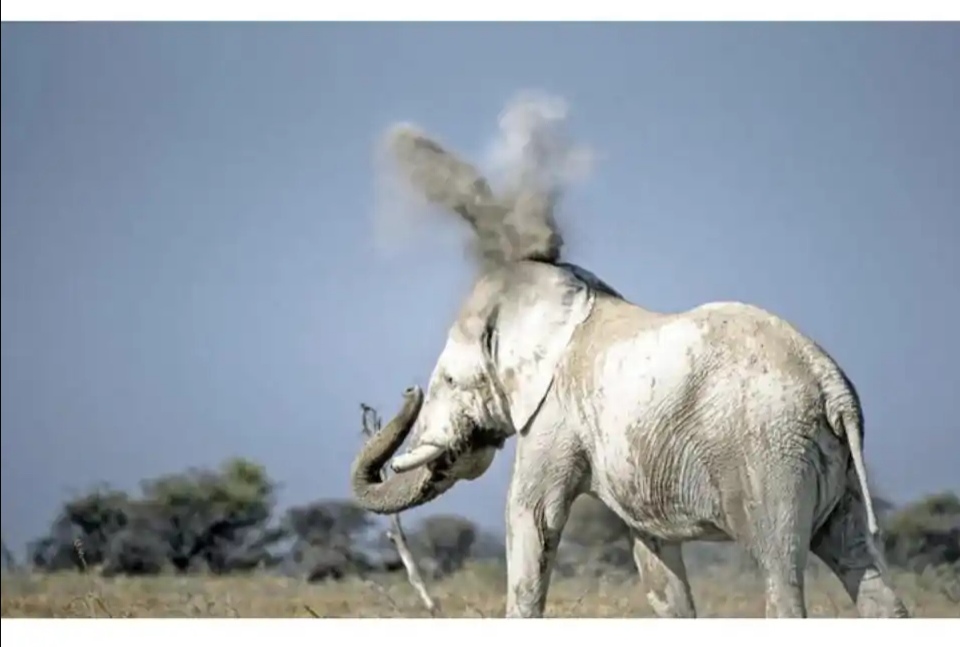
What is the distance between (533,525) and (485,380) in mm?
366

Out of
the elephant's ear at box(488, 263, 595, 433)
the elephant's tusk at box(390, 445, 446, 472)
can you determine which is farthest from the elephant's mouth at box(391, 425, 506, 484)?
the elephant's ear at box(488, 263, 595, 433)

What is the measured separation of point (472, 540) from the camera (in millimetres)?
7535

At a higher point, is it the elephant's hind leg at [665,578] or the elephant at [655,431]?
the elephant at [655,431]

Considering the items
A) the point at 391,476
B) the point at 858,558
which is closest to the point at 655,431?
the point at 858,558

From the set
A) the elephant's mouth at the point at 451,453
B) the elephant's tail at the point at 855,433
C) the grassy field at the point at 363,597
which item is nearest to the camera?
the elephant's tail at the point at 855,433

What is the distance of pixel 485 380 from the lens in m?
4.20

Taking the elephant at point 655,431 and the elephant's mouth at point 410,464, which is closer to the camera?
the elephant at point 655,431

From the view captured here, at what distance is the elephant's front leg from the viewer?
401cm

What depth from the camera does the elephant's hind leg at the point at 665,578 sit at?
4293mm

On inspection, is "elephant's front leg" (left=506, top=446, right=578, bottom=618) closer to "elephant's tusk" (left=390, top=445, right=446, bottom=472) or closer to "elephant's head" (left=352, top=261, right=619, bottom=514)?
"elephant's head" (left=352, top=261, right=619, bottom=514)

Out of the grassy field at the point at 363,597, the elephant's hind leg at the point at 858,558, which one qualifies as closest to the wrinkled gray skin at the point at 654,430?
the elephant's hind leg at the point at 858,558

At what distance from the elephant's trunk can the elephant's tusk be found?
0.07 meters

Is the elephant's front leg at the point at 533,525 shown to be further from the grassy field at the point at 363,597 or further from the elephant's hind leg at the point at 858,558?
the grassy field at the point at 363,597

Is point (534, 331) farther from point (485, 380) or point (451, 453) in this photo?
point (451, 453)
